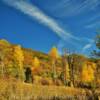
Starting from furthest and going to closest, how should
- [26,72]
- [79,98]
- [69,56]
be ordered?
[69,56] < [26,72] < [79,98]

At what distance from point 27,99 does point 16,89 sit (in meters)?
2.84

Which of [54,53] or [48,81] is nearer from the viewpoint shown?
[48,81]

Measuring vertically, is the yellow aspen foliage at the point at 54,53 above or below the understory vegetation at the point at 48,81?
above

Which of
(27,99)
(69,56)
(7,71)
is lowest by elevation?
(27,99)

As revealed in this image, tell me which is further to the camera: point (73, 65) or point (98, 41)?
point (73, 65)

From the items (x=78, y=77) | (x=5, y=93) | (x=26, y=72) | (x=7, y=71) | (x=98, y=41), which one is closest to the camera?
(x=5, y=93)

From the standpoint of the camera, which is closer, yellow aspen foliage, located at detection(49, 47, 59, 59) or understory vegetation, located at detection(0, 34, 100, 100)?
understory vegetation, located at detection(0, 34, 100, 100)

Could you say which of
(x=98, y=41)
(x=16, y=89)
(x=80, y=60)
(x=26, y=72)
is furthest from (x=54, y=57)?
(x=16, y=89)

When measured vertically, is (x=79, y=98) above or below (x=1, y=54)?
below

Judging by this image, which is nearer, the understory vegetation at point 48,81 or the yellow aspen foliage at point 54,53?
the understory vegetation at point 48,81

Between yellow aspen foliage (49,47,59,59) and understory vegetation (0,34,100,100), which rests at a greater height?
yellow aspen foliage (49,47,59,59)

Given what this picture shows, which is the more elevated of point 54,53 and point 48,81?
point 54,53

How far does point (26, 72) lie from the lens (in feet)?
269

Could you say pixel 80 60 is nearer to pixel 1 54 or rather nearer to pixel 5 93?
pixel 1 54
